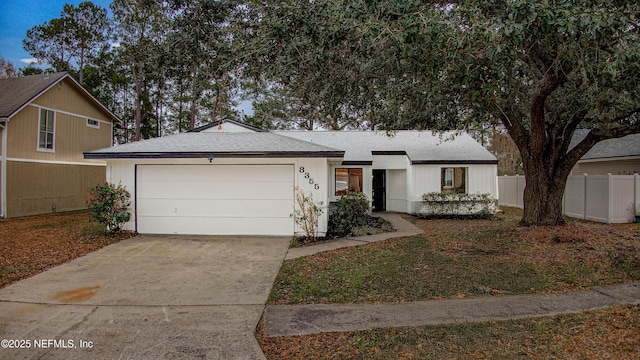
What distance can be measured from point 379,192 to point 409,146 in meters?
2.54

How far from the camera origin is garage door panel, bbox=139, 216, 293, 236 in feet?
32.6

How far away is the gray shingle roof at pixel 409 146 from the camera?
588 inches

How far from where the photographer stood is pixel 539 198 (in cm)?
1004

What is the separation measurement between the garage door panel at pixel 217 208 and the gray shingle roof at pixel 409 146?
523 cm

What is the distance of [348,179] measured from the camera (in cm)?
1487

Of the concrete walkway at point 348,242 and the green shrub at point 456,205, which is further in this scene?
the green shrub at point 456,205

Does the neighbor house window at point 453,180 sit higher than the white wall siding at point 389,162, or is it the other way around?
the white wall siding at point 389,162

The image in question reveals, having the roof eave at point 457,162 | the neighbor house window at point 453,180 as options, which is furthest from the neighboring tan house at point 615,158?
the neighbor house window at point 453,180

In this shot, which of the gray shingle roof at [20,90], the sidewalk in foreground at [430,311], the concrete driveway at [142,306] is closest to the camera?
the concrete driveway at [142,306]

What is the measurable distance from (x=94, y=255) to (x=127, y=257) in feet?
2.72

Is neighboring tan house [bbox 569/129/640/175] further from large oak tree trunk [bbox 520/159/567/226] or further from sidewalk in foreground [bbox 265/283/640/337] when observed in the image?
sidewalk in foreground [bbox 265/283/640/337]

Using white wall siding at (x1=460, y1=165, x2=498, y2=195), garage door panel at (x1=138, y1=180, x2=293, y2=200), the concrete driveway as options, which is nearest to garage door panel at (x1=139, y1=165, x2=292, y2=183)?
garage door panel at (x1=138, y1=180, x2=293, y2=200)

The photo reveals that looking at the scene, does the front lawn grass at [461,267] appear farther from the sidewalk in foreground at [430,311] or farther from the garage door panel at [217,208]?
the garage door panel at [217,208]

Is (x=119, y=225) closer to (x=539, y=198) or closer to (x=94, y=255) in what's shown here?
(x=94, y=255)
